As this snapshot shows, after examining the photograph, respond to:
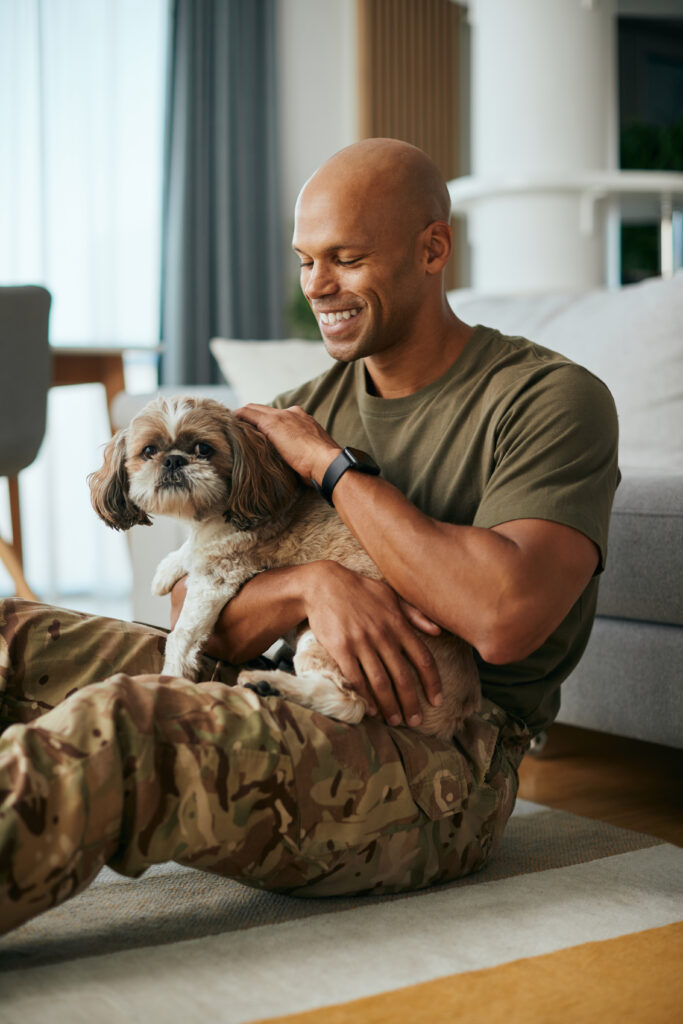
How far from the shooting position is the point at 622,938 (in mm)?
1438

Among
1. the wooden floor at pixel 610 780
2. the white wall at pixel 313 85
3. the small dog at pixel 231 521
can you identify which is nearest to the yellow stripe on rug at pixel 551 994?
the small dog at pixel 231 521

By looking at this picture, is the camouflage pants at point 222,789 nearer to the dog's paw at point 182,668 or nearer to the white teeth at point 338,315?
the dog's paw at point 182,668

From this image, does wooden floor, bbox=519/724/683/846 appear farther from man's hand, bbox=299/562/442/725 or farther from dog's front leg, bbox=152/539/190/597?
dog's front leg, bbox=152/539/190/597

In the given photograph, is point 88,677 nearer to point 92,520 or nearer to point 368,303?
point 368,303

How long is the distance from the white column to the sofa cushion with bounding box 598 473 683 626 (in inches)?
116

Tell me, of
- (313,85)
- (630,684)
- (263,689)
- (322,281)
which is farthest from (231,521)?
(313,85)

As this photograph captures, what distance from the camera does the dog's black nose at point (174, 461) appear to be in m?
1.60

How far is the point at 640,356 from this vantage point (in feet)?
8.52

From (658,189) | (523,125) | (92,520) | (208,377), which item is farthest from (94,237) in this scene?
(658,189)

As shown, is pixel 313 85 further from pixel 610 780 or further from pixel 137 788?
pixel 137 788

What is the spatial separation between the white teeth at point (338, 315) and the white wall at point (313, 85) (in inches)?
212

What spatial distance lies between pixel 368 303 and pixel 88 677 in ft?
2.52

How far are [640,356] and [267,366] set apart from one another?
3.50 ft

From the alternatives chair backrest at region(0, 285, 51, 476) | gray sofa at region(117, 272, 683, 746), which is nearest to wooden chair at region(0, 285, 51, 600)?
chair backrest at region(0, 285, 51, 476)
